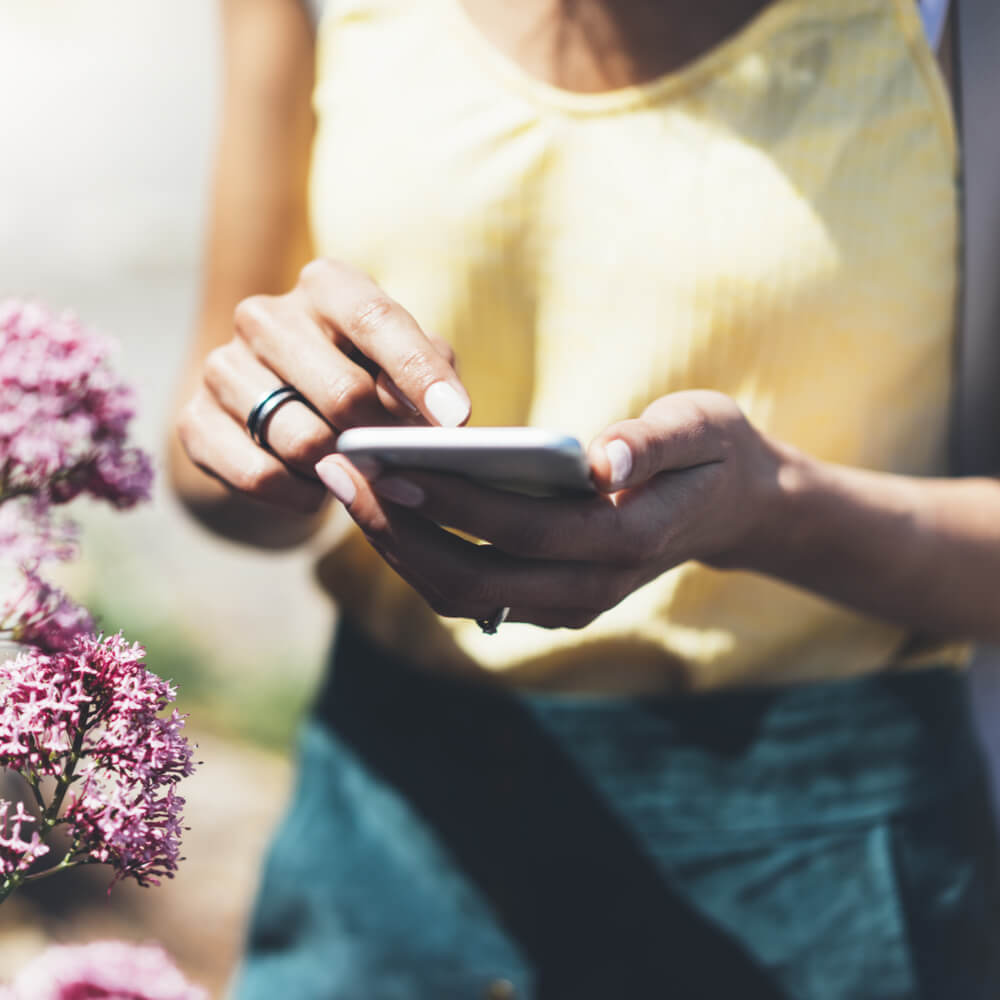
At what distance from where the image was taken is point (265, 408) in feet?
1.33

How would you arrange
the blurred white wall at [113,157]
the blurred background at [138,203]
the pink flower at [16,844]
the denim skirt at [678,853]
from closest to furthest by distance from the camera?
the pink flower at [16,844] → the denim skirt at [678,853] → the blurred background at [138,203] → the blurred white wall at [113,157]

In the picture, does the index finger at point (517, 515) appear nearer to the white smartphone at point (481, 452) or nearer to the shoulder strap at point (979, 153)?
the white smartphone at point (481, 452)

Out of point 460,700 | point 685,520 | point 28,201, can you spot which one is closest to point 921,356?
point 685,520

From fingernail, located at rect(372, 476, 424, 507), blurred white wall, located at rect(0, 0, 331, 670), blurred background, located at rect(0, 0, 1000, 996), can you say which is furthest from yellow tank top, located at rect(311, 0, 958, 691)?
blurred white wall, located at rect(0, 0, 331, 670)

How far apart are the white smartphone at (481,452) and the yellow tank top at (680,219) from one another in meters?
0.28

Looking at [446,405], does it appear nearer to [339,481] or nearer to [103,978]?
[339,481]

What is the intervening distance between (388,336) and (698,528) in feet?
0.55

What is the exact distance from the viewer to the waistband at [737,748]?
642mm

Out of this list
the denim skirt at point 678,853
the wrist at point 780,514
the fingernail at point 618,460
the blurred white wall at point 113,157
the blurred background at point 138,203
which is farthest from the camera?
the blurred white wall at point 113,157

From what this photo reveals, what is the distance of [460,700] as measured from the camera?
67 centimetres

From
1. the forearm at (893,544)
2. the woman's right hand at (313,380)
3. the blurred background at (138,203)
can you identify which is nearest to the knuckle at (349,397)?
the woman's right hand at (313,380)

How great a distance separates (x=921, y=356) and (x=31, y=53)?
2.34 metres

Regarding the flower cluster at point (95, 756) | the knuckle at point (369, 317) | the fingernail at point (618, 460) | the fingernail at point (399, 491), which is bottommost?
the flower cluster at point (95, 756)

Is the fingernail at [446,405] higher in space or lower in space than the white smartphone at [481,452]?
higher
